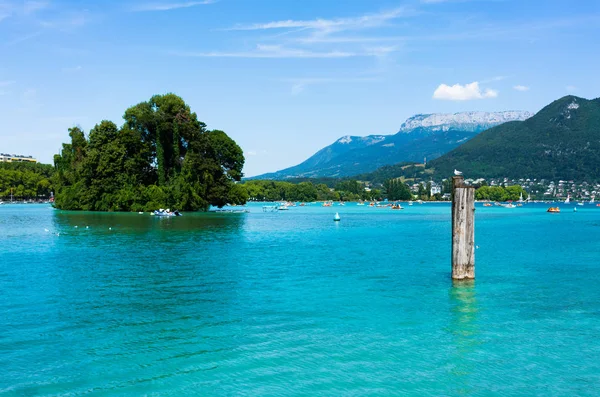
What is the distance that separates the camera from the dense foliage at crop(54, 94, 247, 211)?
10088 centimetres

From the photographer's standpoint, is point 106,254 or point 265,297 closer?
point 265,297

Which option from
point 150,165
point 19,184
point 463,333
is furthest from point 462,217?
point 19,184

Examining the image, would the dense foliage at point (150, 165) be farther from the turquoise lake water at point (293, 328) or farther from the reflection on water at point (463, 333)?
the reflection on water at point (463, 333)

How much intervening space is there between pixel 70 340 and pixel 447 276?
18231 millimetres

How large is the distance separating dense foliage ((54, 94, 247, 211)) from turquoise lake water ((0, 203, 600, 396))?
6825 centimetres

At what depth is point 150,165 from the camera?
4222 inches

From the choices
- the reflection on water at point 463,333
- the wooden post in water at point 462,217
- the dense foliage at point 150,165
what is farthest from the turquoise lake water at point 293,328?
the dense foliage at point 150,165

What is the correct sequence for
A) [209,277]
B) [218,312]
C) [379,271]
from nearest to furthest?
1. [218,312]
2. [209,277]
3. [379,271]

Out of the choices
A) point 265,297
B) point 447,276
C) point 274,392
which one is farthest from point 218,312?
point 447,276

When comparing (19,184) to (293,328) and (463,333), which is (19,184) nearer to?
(293,328)

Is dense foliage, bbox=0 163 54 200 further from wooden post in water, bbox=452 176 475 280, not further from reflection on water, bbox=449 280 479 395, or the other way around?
reflection on water, bbox=449 280 479 395

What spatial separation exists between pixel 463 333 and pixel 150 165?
97441 mm

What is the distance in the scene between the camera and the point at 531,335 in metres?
16.3

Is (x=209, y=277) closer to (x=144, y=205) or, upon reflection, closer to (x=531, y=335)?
(x=531, y=335)
